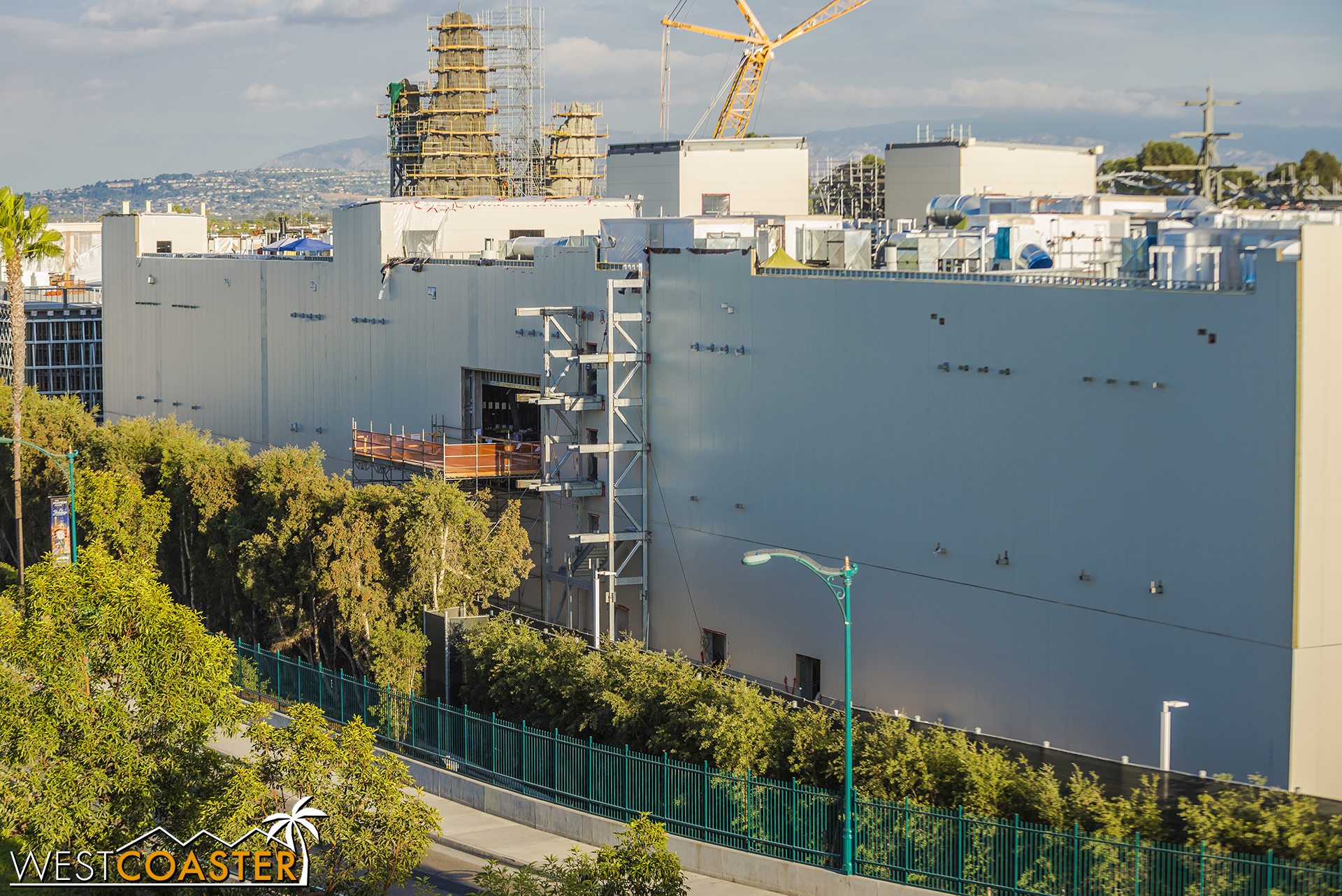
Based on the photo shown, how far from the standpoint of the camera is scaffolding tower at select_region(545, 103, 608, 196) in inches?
5187

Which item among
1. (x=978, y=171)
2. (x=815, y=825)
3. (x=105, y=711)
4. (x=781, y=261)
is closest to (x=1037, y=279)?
(x=781, y=261)

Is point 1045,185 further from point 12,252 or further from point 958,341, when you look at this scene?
point 12,252

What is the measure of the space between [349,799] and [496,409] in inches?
1130

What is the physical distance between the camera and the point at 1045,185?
204 feet

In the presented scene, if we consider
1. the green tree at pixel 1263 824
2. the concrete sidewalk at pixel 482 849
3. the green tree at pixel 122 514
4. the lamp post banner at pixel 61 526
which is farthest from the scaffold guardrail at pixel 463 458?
the green tree at pixel 1263 824

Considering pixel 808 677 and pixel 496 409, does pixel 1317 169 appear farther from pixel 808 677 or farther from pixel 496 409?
pixel 808 677

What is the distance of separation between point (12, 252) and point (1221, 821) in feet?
133

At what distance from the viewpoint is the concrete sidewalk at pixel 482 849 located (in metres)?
25.1

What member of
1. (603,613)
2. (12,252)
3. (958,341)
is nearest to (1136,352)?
(958,341)

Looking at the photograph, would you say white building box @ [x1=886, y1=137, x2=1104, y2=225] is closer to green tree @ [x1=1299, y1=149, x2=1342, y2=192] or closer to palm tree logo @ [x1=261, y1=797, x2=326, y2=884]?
palm tree logo @ [x1=261, y1=797, x2=326, y2=884]

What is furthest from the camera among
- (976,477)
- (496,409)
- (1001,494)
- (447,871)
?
(496,409)

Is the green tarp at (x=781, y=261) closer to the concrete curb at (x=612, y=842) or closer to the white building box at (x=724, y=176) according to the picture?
the concrete curb at (x=612, y=842)

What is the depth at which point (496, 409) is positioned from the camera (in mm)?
48188

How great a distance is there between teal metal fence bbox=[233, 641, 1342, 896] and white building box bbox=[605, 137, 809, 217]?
3318cm
